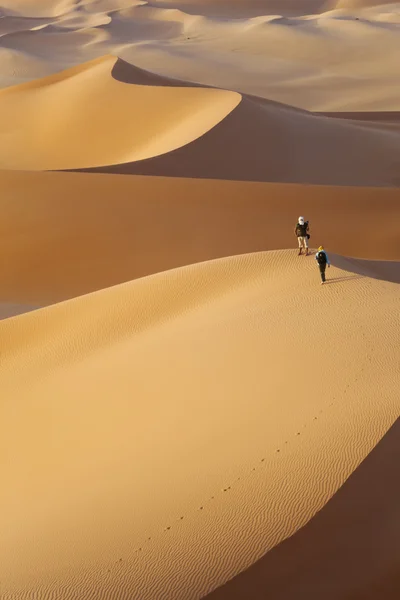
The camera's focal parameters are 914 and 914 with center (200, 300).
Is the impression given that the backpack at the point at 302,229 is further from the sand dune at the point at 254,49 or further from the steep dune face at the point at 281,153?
the sand dune at the point at 254,49

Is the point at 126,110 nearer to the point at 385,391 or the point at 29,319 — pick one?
the point at 29,319

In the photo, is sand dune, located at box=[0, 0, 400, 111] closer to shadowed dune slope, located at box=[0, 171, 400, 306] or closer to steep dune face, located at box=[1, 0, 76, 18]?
steep dune face, located at box=[1, 0, 76, 18]

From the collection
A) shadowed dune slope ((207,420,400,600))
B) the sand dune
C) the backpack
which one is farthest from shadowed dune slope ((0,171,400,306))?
the sand dune

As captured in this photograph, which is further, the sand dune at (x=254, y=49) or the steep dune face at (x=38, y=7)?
the steep dune face at (x=38, y=7)

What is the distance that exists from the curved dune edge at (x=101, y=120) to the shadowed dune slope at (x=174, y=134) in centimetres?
3

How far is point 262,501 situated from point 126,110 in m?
21.3

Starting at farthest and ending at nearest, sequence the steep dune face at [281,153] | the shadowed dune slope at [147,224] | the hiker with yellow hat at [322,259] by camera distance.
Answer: the steep dune face at [281,153]
the shadowed dune slope at [147,224]
the hiker with yellow hat at [322,259]

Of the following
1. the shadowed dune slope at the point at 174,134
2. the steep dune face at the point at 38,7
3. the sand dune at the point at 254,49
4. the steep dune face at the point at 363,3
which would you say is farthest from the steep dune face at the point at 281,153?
the steep dune face at the point at 38,7

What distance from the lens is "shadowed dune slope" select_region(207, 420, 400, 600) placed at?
→ 4770 mm

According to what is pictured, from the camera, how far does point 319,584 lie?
15.8 feet

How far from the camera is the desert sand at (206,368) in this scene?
5.00 m

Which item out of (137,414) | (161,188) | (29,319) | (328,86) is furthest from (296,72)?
(137,414)

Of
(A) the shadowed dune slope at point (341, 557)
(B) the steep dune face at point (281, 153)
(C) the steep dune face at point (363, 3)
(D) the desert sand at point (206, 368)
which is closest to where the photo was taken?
(A) the shadowed dune slope at point (341, 557)

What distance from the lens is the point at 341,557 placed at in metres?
4.91
